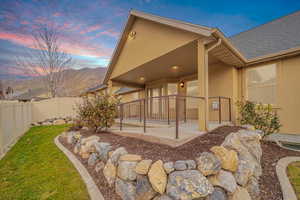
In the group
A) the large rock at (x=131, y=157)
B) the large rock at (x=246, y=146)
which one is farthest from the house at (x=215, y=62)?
the large rock at (x=131, y=157)

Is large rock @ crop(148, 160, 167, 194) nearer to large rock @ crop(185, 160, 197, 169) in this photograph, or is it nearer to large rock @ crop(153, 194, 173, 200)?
large rock @ crop(153, 194, 173, 200)

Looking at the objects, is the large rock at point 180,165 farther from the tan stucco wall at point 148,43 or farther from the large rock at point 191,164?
the tan stucco wall at point 148,43

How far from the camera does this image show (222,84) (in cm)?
659

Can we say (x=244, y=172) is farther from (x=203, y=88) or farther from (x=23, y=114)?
(x=23, y=114)

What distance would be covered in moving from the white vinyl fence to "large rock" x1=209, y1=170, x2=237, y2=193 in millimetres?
6909

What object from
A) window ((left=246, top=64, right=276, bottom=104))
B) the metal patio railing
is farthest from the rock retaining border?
window ((left=246, top=64, right=276, bottom=104))

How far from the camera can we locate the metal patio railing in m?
5.32

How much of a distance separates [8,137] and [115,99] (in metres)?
4.90

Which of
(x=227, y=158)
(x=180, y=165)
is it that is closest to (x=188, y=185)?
(x=180, y=165)

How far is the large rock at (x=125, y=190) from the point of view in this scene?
7.97ft

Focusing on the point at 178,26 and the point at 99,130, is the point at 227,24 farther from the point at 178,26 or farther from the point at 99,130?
the point at 99,130

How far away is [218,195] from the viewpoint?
219 centimetres

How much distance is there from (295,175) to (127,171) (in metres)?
3.49

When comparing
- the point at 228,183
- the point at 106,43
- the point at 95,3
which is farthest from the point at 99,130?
the point at 106,43
